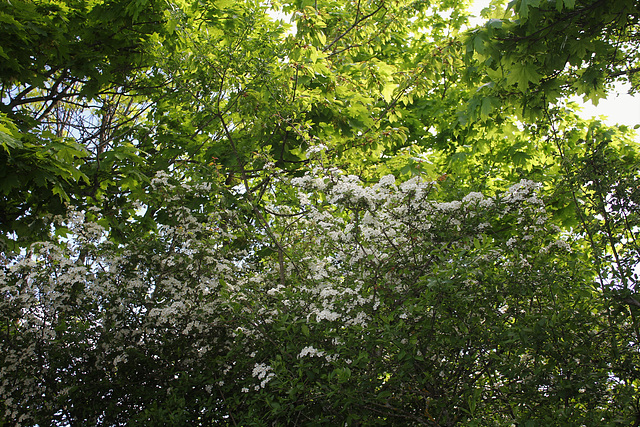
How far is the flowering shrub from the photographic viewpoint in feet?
8.98

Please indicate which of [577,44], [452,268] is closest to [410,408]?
[452,268]

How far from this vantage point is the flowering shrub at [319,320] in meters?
2.74

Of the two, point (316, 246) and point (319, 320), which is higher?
point (316, 246)

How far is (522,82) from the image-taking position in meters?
3.25

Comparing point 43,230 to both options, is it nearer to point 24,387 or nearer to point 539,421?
point 24,387

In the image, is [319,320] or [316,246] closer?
[319,320]

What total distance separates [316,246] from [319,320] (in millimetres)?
1365

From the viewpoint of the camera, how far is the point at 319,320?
10.1 feet

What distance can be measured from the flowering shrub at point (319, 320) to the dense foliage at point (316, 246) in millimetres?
23

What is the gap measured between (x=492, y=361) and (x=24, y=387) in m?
3.93

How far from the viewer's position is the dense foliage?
277 centimetres

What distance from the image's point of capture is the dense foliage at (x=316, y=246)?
2766 millimetres

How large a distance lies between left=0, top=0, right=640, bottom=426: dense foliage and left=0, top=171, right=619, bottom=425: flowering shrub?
23mm

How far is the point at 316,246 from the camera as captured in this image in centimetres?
438
